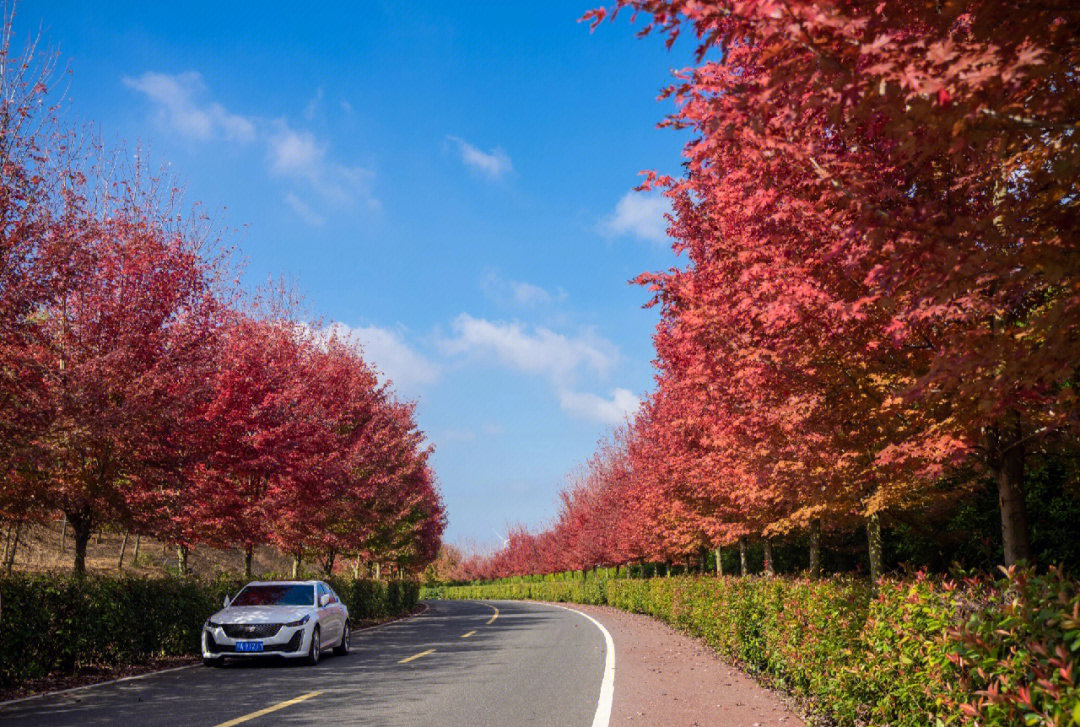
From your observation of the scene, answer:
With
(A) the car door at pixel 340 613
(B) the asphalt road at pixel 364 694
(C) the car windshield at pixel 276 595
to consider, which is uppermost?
(C) the car windshield at pixel 276 595

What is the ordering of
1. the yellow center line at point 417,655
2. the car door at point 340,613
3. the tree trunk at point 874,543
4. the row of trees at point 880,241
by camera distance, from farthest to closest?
1. the car door at point 340,613
2. the tree trunk at point 874,543
3. the yellow center line at point 417,655
4. the row of trees at point 880,241

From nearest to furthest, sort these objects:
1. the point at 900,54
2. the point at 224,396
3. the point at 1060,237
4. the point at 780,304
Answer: the point at 900,54
the point at 1060,237
the point at 780,304
the point at 224,396

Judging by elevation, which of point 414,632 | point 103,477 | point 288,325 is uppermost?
point 288,325

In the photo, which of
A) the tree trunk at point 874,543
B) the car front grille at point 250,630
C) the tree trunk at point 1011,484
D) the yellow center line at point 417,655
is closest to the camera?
the tree trunk at point 1011,484

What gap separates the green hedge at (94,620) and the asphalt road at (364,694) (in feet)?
3.96

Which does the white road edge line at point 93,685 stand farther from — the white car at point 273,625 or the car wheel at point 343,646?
the car wheel at point 343,646

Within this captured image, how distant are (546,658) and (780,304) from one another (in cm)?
989

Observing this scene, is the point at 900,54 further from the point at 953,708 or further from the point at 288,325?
the point at 288,325

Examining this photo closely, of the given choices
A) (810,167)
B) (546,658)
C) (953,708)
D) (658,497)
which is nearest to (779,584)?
(546,658)

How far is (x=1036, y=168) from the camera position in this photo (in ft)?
14.0

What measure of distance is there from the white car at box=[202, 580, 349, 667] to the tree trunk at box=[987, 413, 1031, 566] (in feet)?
35.2

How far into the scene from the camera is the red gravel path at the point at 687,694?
324 inches

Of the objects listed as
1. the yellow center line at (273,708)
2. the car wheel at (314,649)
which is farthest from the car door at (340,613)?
the yellow center line at (273,708)

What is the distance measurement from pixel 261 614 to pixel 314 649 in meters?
1.11
